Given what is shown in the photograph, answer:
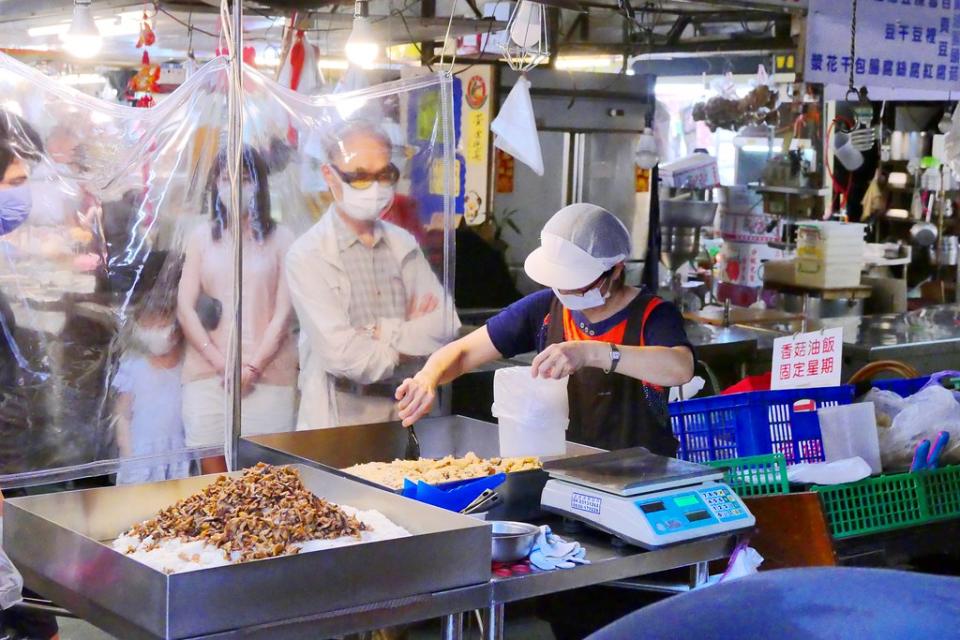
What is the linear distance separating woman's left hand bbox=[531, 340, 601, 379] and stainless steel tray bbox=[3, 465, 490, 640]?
682 mm

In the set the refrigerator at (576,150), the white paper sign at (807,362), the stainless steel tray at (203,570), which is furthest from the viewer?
the refrigerator at (576,150)

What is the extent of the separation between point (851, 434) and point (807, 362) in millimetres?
363

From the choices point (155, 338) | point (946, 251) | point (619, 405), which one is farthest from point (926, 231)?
point (155, 338)

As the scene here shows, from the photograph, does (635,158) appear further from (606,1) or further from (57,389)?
(57,389)

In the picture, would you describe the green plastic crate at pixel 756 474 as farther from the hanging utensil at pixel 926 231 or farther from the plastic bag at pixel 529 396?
the hanging utensil at pixel 926 231

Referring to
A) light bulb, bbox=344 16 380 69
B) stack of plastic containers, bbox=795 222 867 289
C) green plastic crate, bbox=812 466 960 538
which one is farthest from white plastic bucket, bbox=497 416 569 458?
stack of plastic containers, bbox=795 222 867 289

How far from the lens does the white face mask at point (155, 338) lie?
3.26m

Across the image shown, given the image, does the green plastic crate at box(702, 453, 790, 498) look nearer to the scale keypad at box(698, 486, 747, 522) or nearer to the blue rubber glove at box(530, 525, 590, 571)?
the scale keypad at box(698, 486, 747, 522)

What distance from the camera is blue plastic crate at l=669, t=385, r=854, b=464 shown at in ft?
12.1

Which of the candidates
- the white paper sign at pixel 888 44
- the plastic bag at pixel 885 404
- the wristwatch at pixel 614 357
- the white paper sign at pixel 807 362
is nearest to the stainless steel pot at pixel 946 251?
the white paper sign at pixel 888 44

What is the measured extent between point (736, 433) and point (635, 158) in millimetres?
5160

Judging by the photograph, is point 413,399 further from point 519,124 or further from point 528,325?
point 519,124

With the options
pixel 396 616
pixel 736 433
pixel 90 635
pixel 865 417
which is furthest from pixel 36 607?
pixel 865 417

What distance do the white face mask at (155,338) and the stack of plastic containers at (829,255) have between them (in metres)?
6.15
